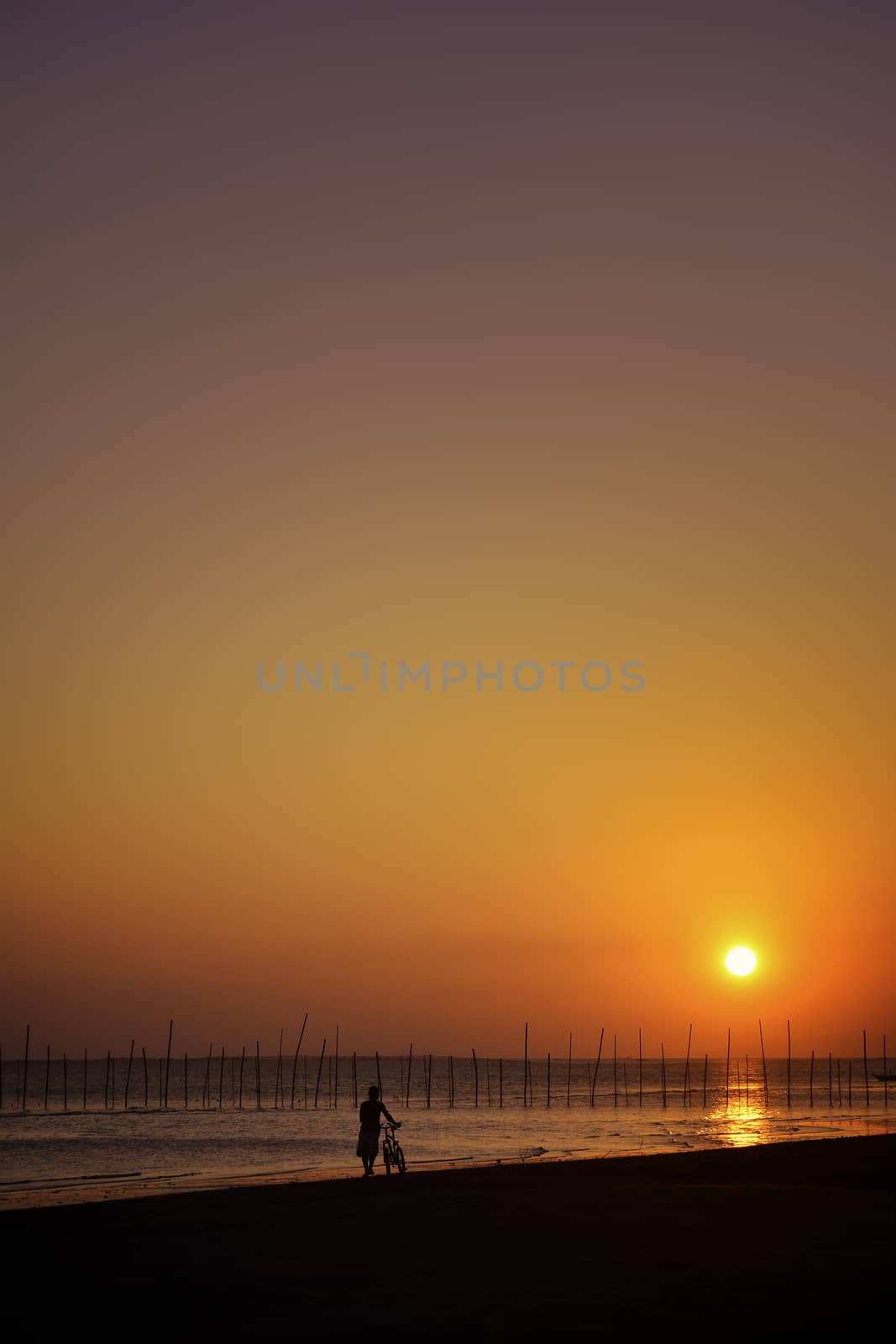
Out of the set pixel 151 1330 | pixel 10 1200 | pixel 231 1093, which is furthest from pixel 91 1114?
pixel 151 1330

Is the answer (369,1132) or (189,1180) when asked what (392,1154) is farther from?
(189,1180)

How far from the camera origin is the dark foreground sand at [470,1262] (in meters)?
9.11

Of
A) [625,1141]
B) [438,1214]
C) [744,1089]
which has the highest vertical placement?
[438,1214]

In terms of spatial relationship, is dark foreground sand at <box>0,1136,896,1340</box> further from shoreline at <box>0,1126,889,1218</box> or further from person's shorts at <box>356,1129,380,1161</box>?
shoreline at <box>0,1126,889,1218</box>

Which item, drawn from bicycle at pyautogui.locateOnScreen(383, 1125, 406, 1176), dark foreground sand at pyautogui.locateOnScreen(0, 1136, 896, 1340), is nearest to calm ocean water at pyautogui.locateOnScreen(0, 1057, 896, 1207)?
bicycle at pyautogui.locateOnScreen(383, 1125, 406, 1176)

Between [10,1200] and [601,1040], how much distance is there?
299 feet

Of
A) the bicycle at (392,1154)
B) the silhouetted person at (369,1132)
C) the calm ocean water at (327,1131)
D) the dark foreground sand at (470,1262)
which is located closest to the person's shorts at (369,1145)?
the silhouetted person at (369,1132)

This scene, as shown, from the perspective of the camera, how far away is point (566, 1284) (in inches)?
406

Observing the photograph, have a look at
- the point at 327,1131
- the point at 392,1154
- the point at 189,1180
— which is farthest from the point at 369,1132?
the point at 327,1131

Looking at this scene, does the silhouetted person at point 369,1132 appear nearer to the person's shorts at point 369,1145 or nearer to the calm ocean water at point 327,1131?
the person's shorts at point 369,1145

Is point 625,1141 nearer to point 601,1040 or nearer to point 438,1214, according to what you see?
point 438,1214

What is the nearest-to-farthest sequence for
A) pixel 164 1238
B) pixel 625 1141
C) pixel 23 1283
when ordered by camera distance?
pixel 23 1283
pixel 164 1238
pixel 625 1141

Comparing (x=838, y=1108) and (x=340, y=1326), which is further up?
(x=340, y=1326)

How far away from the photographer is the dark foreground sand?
9.11 meters
